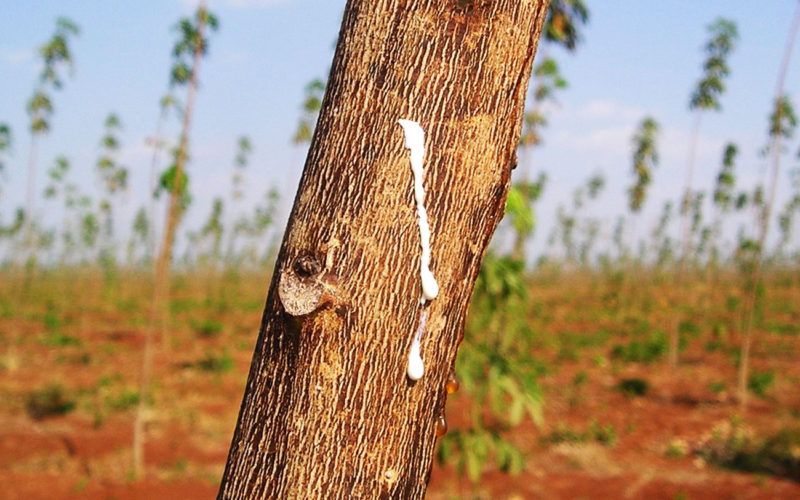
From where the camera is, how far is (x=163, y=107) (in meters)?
8.12

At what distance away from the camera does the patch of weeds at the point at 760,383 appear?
42.8ft

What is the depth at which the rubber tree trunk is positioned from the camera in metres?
1.08

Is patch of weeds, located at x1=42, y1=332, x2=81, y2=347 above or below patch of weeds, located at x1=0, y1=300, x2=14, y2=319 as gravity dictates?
above

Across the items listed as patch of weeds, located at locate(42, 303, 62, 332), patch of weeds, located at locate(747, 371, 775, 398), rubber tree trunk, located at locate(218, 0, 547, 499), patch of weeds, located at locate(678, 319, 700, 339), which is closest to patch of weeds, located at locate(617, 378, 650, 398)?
patch of weeds, located at locate(747, 371, 775, 398)

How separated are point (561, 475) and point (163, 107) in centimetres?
657

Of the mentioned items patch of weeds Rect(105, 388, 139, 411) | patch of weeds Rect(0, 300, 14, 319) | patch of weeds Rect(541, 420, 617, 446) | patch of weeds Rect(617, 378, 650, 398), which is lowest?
patch of weeds Rect(0, 300, 14, 319)

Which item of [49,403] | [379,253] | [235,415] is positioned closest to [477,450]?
[379,253]

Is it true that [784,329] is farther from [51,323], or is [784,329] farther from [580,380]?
[51,323]

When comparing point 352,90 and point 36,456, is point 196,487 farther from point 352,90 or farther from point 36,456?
point 352,90

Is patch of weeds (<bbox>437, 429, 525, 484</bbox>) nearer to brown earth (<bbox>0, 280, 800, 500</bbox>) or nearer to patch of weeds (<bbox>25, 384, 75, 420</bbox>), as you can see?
brown earth (<bbox>0, 280, 800, 500</bbox>)

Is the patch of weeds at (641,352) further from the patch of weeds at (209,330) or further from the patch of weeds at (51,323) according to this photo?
the patch of weeds at (51,323)

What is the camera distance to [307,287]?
109cm

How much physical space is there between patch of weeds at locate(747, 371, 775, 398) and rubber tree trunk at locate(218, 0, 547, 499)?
1372 centimetres

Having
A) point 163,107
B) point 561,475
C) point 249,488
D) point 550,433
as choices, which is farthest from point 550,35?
point 550,433
